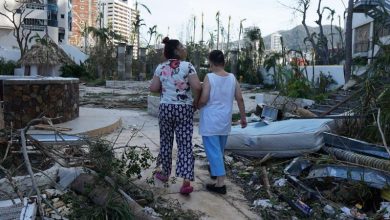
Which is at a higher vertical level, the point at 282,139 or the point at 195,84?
the point at 195,84

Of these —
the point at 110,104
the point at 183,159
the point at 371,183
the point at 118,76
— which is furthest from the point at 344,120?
the point at 118,76

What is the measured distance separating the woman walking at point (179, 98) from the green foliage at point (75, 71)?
951 inches

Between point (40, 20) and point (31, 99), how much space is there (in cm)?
4447

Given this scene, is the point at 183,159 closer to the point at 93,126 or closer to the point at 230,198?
the point at 230,198

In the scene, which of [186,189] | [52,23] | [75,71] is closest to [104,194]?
[186,189]

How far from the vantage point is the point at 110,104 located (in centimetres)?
1287

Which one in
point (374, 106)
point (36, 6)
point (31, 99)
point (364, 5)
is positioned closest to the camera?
point (374, 106)

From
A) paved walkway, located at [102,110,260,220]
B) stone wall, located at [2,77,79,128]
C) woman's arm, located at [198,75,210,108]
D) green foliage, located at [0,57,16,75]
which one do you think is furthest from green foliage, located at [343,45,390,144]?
green foliage, located at [0,57,16,75]

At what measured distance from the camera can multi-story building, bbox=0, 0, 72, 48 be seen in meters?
42.7

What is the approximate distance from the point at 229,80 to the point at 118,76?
22.0 metres

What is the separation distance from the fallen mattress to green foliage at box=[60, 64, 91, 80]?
2300 cm

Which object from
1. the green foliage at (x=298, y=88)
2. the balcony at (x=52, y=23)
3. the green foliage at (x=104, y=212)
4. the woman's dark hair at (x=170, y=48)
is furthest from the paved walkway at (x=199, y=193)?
the balcony at (x=52, y=23)

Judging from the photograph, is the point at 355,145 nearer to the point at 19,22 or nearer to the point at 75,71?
the point at 75,71

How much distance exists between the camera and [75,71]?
28.3 m
